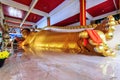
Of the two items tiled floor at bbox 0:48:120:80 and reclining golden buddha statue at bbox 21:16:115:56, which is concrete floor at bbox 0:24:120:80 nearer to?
tiled floor at bbox 0:48:120:80

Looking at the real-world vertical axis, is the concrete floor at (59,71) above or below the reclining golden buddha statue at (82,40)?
below

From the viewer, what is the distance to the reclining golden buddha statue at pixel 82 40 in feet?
2.66

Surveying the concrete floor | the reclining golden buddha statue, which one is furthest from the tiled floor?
the reclining golden buddha statue

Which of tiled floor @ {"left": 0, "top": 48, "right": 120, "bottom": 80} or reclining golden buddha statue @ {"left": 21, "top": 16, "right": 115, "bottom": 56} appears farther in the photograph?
reclining golden buddha statue @ {"left": 21, "top": 16, "right": 115, "bottom": 56}

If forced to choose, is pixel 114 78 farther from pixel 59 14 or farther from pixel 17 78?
pixel 59 14

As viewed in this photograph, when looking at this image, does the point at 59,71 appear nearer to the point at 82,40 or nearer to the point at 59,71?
the point at 59,71

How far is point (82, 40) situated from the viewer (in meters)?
0.96

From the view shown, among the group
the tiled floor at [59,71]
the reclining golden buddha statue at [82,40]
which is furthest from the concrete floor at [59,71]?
the reclining golden buddha statue at [82,40]

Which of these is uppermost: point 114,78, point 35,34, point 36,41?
point 35,34

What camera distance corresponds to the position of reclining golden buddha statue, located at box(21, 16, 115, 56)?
81 centimetres

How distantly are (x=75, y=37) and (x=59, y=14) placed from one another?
248 centimetres

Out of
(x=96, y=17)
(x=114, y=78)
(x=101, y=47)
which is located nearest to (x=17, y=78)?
(x=114, y=78)

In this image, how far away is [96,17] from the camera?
3.62m

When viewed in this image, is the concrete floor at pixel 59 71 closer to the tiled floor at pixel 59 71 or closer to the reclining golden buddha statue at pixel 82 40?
the tiled floor at pixel 59 71
